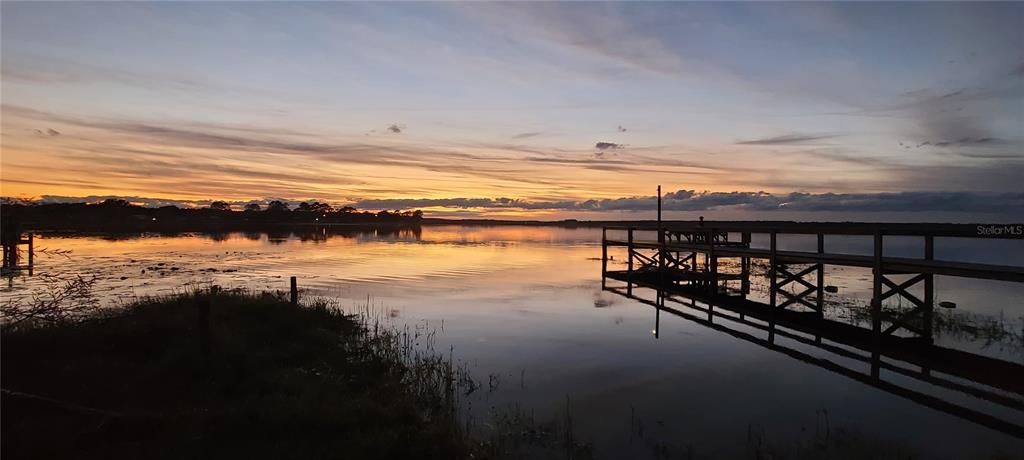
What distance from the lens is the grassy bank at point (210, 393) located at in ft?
23.3

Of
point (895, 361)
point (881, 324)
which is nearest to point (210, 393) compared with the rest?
point (895, 361)

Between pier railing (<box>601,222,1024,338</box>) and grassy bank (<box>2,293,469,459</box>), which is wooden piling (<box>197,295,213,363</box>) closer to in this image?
grassy bank (<box>2,293,469,459</box>)

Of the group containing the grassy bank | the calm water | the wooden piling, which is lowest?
the calm water

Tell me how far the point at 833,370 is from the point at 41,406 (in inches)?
608

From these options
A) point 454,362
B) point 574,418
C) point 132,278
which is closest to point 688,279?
point 454,362

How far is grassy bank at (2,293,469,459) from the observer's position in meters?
7.09

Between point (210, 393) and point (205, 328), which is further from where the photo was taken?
point (205, 328)

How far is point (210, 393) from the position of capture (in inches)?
353

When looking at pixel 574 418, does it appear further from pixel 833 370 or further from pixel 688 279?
pixel 688 279

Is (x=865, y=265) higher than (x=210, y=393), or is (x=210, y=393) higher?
(x=865, y=265)

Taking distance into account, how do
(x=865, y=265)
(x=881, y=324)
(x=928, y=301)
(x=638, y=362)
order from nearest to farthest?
(x=638, y=362), (x=928, y=301), (x=881, y=324), (x=865, y=265)

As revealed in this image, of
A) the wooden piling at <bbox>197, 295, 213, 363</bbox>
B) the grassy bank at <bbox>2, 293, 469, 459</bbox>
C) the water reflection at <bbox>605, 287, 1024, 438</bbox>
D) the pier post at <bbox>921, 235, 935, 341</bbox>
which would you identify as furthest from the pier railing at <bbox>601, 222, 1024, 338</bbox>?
the wooden piling at <bbox>197, 295, 213, 363</bbox>

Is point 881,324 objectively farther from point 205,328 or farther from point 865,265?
point 205,328

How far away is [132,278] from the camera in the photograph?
28.6 m
